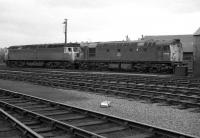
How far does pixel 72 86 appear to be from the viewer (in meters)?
17.4

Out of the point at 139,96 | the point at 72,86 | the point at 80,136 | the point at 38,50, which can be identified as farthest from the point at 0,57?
the point at 80,136

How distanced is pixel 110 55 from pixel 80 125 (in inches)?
1053

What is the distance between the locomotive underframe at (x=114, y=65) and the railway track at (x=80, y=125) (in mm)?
21326

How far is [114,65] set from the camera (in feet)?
112

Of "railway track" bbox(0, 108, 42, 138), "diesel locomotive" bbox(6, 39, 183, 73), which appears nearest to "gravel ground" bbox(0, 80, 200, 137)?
"railway track" bbox(0, 108, 42, 138)

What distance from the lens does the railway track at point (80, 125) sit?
677 centimetres

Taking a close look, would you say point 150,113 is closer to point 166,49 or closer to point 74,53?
point 166,49

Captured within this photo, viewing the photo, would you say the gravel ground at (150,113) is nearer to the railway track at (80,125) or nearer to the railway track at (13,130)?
the railway track at (80,125)

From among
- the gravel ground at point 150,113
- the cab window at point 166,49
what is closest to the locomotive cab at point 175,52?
the cab window at point 166,49

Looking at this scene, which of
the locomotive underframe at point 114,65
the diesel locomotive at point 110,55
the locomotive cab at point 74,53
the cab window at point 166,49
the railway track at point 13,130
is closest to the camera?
the railway track at point 13,130

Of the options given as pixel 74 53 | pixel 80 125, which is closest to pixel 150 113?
pixel 80 125

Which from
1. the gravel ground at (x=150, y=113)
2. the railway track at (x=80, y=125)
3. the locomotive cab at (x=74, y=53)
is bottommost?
the gravel ground at (x=150, y=113)

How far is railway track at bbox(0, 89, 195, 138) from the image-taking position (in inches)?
267

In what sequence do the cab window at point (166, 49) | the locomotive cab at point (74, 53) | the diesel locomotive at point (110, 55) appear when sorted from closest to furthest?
the cab window at point (166, 49) < the diesel locomotive at point (110, 55) < the locomotive cab at point (74, 53)
